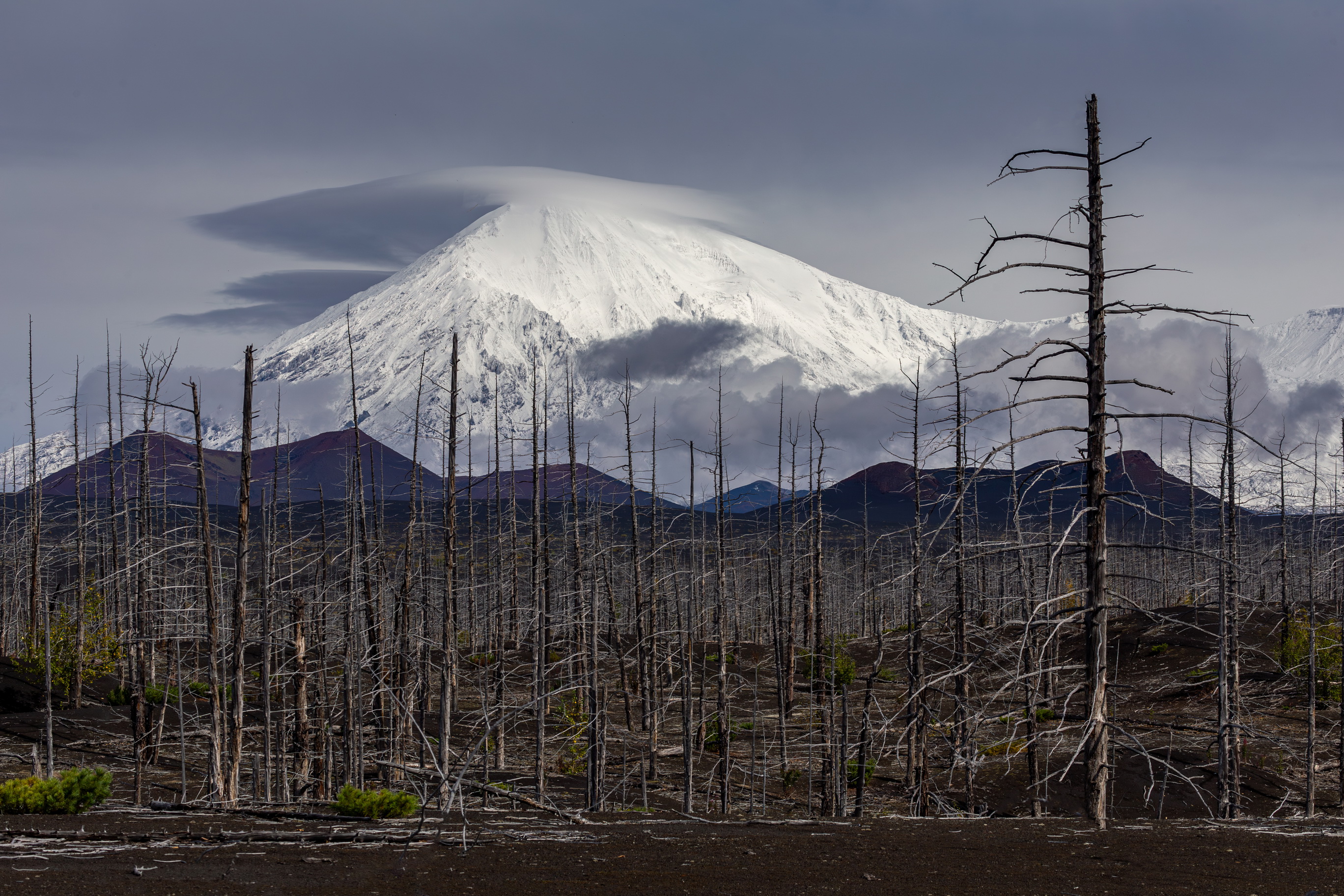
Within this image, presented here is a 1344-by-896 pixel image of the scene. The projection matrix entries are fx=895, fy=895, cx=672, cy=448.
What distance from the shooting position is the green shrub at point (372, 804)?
13.8m

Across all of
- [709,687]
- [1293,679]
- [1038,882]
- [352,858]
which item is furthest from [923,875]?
[709,687]

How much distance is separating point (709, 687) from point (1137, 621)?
85.8 ft

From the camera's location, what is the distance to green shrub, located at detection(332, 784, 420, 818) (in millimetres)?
13844

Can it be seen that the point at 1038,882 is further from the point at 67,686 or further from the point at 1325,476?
the point at 67,686

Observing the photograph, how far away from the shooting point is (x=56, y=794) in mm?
13422

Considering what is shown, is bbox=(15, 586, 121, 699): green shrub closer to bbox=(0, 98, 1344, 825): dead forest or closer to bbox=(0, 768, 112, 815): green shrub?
bbox=(0, 98, 1344, 825): dead forest

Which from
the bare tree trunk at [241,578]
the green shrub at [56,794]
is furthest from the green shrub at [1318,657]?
the green shrub at [56,794]

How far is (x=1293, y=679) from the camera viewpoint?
34625 millimetres

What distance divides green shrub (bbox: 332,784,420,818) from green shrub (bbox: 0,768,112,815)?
A: 350 cm

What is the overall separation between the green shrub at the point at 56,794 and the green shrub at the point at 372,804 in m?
3.50

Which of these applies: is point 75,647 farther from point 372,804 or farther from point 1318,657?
point 1318,657

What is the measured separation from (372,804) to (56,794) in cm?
462

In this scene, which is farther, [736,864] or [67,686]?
[67,686]

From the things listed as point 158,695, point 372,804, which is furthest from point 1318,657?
point 158,695
